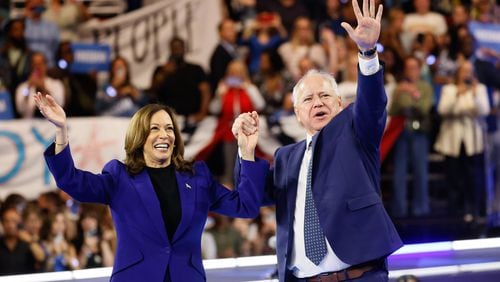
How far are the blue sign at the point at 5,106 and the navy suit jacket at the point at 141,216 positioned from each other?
171 inches

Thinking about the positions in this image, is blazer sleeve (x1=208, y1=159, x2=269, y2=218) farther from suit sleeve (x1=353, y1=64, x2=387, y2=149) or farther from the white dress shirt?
suit sleeve (x1=353, y1=64, x2=387, y2=149)

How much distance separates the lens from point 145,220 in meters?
4.35

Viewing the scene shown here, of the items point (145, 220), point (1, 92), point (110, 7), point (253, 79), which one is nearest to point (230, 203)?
point (145, 220)

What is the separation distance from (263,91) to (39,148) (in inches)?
87.6

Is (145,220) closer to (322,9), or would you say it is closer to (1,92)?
(1,92)

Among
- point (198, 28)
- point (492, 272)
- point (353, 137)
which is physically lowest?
point (492, 272)

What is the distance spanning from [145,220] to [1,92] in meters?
4.68

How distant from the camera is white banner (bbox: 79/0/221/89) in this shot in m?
9.85

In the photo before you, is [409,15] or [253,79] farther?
[409,15]

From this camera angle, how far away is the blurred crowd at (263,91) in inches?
332

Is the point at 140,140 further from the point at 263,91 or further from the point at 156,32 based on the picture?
the point at 156,32

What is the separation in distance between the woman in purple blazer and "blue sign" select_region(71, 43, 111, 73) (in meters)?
4.79

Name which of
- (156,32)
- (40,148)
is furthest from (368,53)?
(156,32)

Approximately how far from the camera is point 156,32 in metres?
10.1
